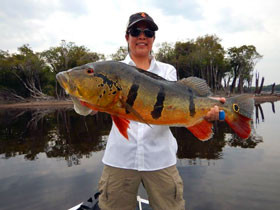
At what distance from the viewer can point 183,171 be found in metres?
7.89

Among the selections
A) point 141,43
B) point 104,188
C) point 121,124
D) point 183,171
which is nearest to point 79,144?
point 183,171

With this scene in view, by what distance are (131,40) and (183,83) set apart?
105cm

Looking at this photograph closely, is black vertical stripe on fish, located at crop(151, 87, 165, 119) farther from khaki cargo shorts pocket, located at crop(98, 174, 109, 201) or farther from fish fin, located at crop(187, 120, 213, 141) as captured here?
khaki cargo shorts pocket, located at crop(98, 174, 109, 201)

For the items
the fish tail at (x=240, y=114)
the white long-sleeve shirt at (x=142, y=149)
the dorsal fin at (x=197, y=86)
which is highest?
the dorsal fin at (x=197, y=86)

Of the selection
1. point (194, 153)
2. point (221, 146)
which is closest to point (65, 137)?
point (194, 153)

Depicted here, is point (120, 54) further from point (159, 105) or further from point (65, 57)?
point (159, 105)

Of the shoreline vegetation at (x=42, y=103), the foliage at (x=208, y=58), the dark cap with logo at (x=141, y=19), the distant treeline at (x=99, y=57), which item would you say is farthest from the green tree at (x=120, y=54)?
the dark cap with logo at (x=141, y=19)

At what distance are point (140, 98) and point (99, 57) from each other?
5479cm

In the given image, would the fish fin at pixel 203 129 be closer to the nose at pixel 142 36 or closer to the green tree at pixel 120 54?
the nose at pixel 142 36

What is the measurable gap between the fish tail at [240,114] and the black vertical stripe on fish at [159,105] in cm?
95

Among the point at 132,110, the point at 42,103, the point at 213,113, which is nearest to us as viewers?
the point at 132,110

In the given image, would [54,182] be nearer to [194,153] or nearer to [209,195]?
[209,195]

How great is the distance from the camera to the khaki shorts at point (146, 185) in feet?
9.23

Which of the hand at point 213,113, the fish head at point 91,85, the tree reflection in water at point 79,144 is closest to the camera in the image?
the fish head at point 91,85
